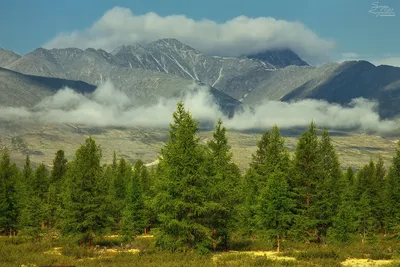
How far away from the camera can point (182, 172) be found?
30.7m

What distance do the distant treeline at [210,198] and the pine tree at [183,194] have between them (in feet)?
0.24

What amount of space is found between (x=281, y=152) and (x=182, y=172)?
15567 mm

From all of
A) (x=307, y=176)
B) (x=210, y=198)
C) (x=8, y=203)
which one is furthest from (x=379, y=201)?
(x=8, y=203)

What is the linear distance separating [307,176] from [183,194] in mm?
15737

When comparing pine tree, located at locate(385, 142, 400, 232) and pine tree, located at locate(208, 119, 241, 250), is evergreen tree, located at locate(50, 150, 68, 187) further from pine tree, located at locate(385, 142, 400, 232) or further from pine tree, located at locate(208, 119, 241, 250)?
pine tree, located at locate(385, 142, 400, 232)

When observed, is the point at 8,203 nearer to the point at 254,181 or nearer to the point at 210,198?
the point at 254,181

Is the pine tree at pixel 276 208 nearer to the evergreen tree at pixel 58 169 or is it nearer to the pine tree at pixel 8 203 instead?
the pine tree at pixel 8 203

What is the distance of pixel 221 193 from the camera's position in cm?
3531

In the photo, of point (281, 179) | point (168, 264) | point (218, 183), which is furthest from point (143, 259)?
point (281, 179)

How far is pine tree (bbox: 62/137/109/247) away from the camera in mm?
39625

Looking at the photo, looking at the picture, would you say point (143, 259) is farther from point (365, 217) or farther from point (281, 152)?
point (365, 217)

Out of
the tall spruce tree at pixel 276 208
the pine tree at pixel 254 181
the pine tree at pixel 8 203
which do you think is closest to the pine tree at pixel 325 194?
the tall spruce tree at pixel 276 208

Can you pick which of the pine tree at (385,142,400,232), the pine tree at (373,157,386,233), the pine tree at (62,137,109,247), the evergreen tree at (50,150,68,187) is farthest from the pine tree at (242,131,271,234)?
the evergreen tree at (50,150,68,187)

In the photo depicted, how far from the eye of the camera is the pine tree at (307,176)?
4028 cm
